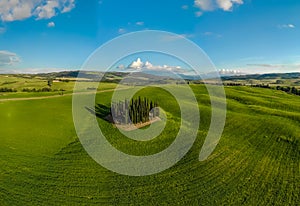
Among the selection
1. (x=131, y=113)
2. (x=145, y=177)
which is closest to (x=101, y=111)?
(x=131, y=113)

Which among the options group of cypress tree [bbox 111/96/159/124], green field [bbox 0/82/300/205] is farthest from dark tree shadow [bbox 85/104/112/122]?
green field [bbox 0/82/300/205]

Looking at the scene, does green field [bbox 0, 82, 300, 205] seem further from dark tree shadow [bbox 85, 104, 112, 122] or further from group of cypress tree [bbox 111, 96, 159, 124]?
group of cypress tree [bbox 111, 96, 159, 124]

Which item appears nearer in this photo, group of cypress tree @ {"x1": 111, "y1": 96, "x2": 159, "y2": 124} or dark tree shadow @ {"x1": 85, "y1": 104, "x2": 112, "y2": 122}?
group of cypress tree @ {"x1": 111, "y1": 96, "x2": 159, "y2": 124}

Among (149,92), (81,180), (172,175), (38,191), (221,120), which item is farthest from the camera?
(149,92)

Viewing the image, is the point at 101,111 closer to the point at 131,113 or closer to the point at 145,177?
the point at 131,113

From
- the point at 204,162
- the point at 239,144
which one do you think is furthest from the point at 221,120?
the point at 204,162

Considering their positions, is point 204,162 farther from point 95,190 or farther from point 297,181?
point 95,190
